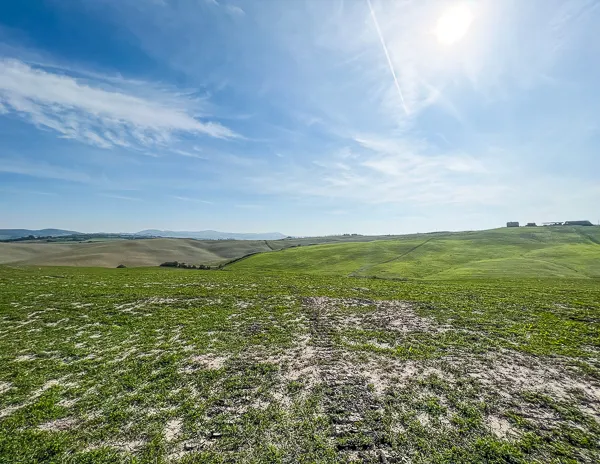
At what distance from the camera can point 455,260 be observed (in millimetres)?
66938

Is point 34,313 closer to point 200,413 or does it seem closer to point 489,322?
point 200,413

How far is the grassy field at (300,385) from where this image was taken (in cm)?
725

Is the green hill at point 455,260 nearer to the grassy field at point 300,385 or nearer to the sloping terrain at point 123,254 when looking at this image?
the sloping terrain at point 123,254

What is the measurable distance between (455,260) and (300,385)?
6704 cm

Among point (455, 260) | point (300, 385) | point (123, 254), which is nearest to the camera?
point (300, 385)

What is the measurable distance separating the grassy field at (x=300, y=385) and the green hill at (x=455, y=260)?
33.6 meters

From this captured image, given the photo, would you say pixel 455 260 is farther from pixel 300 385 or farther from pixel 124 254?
pixel 124 254

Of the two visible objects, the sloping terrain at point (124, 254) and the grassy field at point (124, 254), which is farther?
the sloping terrain at point (124, 254)

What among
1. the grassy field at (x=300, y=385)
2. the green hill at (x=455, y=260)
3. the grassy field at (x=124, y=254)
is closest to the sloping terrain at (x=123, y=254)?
the grassy field at (x=124, y=254)

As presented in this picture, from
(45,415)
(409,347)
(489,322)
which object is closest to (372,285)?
(489,322)

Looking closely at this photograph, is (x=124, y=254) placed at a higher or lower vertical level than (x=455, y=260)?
lower

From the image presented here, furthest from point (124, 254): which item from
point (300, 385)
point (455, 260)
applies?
point (300, 385)

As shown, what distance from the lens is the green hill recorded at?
50.3m

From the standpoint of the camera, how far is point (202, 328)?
16.3m
